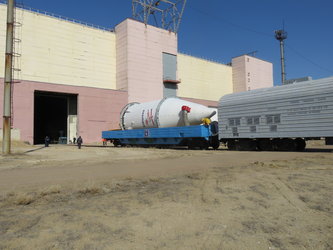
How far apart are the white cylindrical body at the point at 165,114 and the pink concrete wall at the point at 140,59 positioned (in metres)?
14.6

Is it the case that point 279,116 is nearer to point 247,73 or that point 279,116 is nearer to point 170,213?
point 170,213

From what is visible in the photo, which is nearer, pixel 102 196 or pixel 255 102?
pixel 102 196

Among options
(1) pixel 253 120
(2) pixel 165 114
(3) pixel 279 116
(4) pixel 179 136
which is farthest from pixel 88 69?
(3) pixel 279 116

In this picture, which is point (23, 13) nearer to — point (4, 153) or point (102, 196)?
point (4, 153)

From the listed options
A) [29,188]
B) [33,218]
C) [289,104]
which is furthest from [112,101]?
[33,218]

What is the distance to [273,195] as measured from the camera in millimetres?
6113

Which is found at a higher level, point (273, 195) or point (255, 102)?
point (255, 102)

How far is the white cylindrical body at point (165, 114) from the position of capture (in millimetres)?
22400

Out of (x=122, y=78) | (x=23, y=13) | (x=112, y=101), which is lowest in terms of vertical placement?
(x=112, y=101)

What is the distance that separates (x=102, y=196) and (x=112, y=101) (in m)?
34.9

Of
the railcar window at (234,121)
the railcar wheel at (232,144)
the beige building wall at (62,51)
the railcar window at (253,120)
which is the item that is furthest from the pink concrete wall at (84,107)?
the railcar window at (253,120)

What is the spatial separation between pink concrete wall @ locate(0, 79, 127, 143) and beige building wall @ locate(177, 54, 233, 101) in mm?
14745

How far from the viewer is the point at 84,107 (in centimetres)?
3766

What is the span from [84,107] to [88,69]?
5.96 metres
